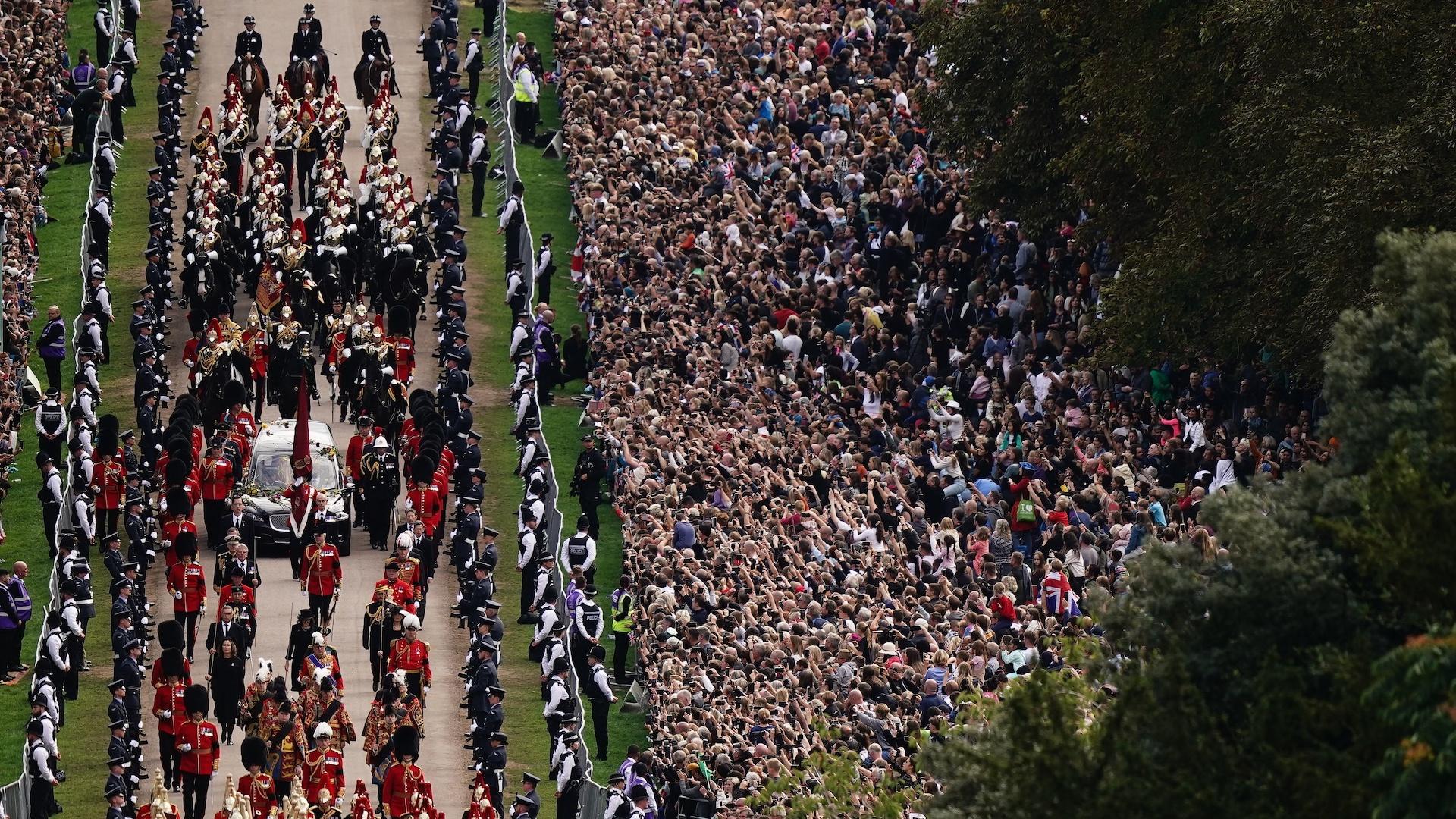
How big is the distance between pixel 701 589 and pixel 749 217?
1269 centimetres

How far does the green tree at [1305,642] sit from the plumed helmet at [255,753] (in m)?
12.0

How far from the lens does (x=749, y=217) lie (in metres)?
42.8

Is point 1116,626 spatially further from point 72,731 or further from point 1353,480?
point 72,731

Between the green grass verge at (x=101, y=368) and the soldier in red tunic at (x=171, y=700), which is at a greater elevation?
the green grass verge at (x=101, y=368)

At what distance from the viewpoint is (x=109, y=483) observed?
3675 centimetres

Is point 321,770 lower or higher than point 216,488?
lower

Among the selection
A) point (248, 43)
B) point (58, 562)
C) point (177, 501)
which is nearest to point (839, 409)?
point (177, 501)

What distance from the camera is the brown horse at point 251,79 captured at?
169ft

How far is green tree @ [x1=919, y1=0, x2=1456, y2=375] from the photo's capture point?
93.6 ft

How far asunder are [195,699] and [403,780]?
2.58m

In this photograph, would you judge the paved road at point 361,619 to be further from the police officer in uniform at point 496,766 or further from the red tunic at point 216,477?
the police officer in uniform at point 496,766

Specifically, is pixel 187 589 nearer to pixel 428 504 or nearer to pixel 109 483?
pixel 109 483

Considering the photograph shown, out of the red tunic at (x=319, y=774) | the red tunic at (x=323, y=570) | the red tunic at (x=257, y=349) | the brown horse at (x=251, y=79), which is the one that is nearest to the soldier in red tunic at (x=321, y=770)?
the red tunic at (x=319, y=774)

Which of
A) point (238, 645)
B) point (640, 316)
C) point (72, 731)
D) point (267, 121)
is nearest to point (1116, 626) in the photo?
point (238, 645)
